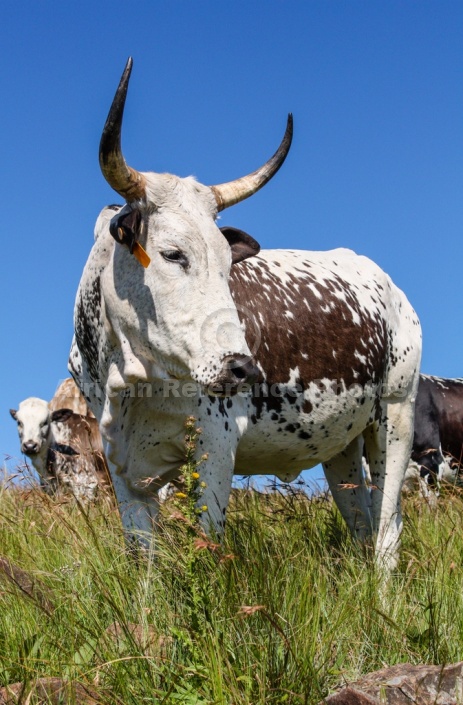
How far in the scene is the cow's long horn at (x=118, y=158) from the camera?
486cm

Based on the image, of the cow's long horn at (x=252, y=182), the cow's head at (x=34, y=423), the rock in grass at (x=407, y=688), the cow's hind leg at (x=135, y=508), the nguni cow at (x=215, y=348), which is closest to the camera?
the rock in grass at (x=407, y=688)

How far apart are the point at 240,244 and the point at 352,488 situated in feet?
8.05

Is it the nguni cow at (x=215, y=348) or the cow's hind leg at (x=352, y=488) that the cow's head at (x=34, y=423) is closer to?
the cow's hind leg at (x=352, y=488)

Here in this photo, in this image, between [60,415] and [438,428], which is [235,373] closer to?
[438,428]

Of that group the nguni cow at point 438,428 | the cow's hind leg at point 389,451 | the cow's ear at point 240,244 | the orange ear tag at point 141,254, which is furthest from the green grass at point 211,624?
the nguni cow at point 438,428

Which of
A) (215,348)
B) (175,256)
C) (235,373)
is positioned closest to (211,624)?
(235,373)

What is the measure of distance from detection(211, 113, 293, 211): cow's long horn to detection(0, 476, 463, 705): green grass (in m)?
1.99

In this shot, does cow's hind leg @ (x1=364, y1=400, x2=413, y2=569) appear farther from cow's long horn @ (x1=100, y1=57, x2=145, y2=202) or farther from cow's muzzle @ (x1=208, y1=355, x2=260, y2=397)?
cow's long horn @ (x1=100, y1=57, x2=145, y2=202)

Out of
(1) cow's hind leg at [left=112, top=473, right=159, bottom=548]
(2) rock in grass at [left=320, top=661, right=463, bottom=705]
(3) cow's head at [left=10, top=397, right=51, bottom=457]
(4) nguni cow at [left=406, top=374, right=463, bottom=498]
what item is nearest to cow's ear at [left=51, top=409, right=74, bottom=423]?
(3) cow's head at [left=10, top=397, right=51, bottom=457]

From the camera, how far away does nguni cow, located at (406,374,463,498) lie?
1245 cm

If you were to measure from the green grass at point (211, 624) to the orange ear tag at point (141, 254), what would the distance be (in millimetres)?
1394

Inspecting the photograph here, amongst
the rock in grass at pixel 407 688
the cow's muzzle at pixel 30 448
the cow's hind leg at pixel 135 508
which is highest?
the cow's muzzle at pixel 30 448

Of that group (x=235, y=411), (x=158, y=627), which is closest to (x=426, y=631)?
(x=158, y=627)

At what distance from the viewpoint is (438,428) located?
13008mm
